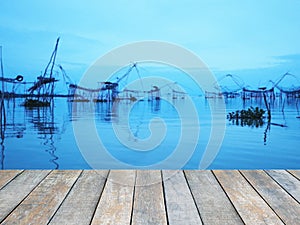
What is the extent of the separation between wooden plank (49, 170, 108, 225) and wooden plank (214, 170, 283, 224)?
575 millimetres

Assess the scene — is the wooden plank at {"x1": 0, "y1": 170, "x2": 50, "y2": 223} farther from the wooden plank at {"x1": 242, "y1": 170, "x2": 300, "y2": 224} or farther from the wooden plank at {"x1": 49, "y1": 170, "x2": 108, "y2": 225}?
the wooden plank at {"x1": 242, "y1": 170, "x2": 300, "y2": 224}

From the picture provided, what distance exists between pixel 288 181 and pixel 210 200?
1.83 ft

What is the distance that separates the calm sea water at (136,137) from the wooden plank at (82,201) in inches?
29.3

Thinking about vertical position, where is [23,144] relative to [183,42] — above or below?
below

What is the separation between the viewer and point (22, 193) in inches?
65.4

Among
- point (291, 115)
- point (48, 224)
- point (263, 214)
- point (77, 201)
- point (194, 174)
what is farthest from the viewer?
point (291, 115)

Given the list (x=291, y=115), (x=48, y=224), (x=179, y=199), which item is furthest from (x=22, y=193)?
(x=291, y=115)

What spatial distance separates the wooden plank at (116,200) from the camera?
1.37 meters

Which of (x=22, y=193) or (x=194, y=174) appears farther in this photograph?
(x=194, y=174)

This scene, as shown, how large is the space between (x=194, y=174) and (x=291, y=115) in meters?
1.87

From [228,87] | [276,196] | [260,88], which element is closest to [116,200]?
[276,196]

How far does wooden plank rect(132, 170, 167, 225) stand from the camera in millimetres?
1367

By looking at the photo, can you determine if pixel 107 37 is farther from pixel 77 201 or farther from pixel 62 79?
pixel 77 201

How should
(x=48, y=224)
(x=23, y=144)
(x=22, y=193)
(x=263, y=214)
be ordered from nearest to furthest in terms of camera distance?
1. (x=48, y=224)
2. (x=263, y=214)
3. (x=22, y=193)
4. (x=23, y=144)
